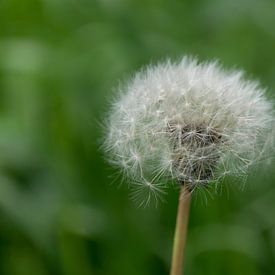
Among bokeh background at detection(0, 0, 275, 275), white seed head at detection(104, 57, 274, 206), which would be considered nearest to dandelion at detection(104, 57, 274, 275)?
white seed head at detection(104, 57, 274, 206)

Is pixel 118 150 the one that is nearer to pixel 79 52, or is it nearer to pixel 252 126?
pixel 252 126

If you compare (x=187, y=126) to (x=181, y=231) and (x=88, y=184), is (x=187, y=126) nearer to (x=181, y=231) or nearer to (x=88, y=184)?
(x=181, y=231)

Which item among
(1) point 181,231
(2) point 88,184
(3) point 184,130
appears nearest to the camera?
(1) point 181,231

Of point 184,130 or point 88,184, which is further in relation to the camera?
point 88,184

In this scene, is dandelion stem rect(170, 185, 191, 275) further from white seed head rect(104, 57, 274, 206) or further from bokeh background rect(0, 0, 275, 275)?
bokeh background rect(0, 0, 275, 275)

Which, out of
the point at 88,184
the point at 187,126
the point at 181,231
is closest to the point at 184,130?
the point at 187,126

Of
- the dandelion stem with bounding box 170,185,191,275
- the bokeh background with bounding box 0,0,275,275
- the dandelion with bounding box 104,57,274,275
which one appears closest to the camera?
the dandelion stem with bounding box 170,185,191,275

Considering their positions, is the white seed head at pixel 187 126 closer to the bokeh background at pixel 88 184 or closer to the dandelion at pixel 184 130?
the dandelion at pixel 184 130
